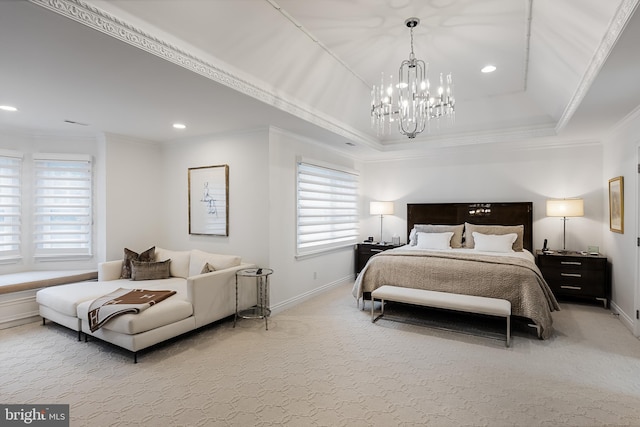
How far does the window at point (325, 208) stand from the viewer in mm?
5008

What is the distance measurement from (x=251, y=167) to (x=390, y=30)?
234 centimetres

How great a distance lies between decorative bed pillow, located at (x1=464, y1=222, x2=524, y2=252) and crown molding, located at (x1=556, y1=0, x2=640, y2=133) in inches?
79.1

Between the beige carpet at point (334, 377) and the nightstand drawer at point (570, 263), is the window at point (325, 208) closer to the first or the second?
the beige carpet at point (334, 377)

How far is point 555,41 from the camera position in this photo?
9.67 feet

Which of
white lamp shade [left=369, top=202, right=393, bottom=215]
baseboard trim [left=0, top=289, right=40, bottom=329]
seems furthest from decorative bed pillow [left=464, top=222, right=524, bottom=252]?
baseboard trim [left=0, top=289, right=40, bottom=329]

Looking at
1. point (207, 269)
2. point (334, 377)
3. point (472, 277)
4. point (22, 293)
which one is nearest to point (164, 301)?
point (207, 269)

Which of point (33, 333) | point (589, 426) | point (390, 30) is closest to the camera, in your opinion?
point (589, 426)

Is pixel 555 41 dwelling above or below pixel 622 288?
above

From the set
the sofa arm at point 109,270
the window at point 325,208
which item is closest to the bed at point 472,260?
the window at point 325,208

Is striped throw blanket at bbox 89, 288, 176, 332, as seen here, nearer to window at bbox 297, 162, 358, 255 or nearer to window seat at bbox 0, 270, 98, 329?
window seat at bbox 0, 270, 98, 329

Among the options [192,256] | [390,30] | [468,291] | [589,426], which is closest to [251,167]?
[192,256]

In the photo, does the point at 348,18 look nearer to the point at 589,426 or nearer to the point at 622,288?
the point at 589,426

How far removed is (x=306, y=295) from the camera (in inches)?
199

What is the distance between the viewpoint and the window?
16.4 feet
